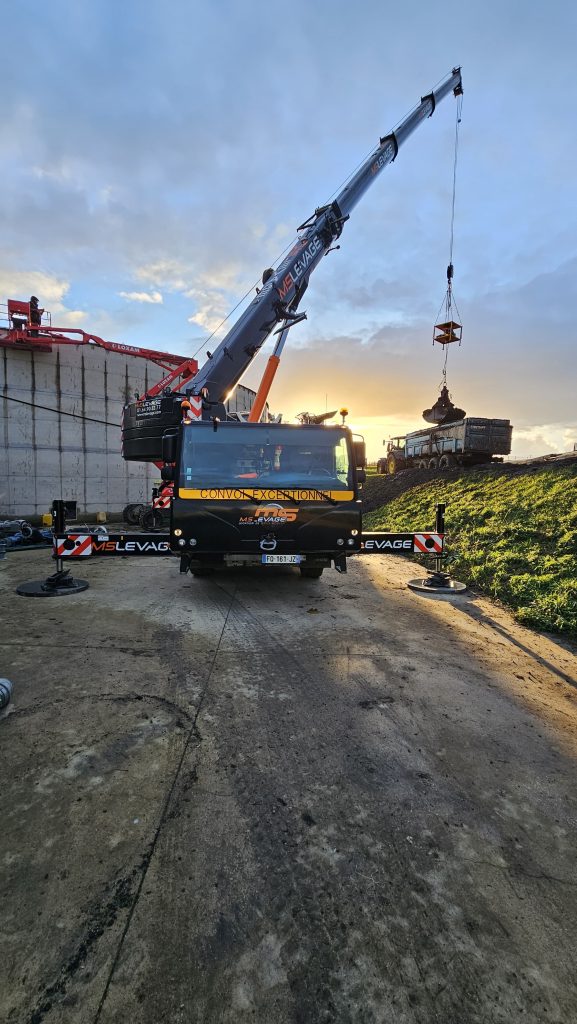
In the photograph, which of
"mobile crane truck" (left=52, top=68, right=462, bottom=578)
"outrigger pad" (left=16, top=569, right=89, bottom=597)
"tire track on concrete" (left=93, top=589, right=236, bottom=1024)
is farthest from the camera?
"outrigger pad" (left=16, top=569, right=89, bottom=597)

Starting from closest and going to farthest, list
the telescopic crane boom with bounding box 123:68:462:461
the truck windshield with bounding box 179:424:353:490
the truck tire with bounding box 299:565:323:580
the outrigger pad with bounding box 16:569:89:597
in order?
the truck windshield with bounding box 179:424:353:490 → the outrigger pad with bounding box 16:569:89:597 → the truck tire with bounding box 299:565:323:580 → the telescopic crane boom with bounding box 123:68:462:461

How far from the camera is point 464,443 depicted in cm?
1722

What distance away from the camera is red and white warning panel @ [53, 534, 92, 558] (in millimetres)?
5993

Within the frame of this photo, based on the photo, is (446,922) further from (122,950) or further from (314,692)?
(314,692)

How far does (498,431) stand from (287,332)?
10.5 meters

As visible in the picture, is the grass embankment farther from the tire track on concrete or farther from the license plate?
the tire track on concrete

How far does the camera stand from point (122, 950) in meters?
1.65

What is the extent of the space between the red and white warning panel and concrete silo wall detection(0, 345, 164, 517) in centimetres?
1048

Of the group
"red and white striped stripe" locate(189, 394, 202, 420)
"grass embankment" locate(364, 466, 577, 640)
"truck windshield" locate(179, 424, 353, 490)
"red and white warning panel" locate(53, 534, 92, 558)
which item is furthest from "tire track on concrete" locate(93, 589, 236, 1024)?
"red and white striped stripe" locate(189, 394, 202, 420)

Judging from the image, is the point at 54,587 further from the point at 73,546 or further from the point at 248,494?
the point at 248,494

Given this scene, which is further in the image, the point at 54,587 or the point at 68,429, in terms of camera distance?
the point at 68,429

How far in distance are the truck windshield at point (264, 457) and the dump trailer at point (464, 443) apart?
42.7 ft

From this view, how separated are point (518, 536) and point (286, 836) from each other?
24.5ft

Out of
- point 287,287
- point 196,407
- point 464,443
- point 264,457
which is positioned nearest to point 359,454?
point 264,457
